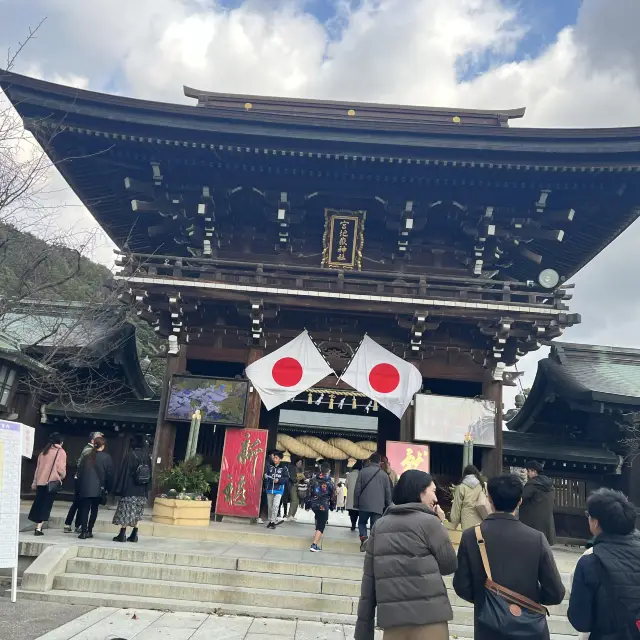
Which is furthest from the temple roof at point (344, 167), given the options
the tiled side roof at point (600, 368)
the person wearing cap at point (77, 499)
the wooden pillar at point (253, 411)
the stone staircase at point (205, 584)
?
the stone staircase at point (205, 584)

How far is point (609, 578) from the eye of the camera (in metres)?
2.98

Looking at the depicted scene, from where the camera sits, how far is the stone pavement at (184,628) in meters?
5.38

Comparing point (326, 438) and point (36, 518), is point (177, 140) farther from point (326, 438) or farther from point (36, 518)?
point (326, 438)

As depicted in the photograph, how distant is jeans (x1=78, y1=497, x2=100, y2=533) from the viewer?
858 centimetres

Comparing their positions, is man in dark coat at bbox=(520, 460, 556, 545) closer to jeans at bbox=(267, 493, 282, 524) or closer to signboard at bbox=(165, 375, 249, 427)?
jeans at bbox=(267, 493, 282, 524)

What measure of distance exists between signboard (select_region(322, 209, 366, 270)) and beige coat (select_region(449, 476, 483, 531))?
6.25 metres

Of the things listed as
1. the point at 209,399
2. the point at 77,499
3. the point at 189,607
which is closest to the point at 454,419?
the point at 209,399

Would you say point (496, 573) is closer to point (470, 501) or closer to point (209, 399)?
point (470, 501)

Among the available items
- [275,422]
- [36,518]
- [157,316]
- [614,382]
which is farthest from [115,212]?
→ [614,382]

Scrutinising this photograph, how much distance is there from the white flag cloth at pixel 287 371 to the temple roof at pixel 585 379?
623 centimetres

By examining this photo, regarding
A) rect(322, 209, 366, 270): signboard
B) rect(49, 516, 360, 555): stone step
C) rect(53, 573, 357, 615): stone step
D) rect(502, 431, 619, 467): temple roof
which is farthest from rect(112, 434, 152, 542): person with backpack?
rect(502, 431, 619, 467): temple roof

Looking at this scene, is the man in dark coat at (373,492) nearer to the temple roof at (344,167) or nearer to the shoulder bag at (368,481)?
the shoulder bag at (368,481)

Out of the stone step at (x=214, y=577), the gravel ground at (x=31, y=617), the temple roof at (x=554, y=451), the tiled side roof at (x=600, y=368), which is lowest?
the gravel ground at (x=31, y=617)

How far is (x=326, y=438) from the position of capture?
2825 centimetres
